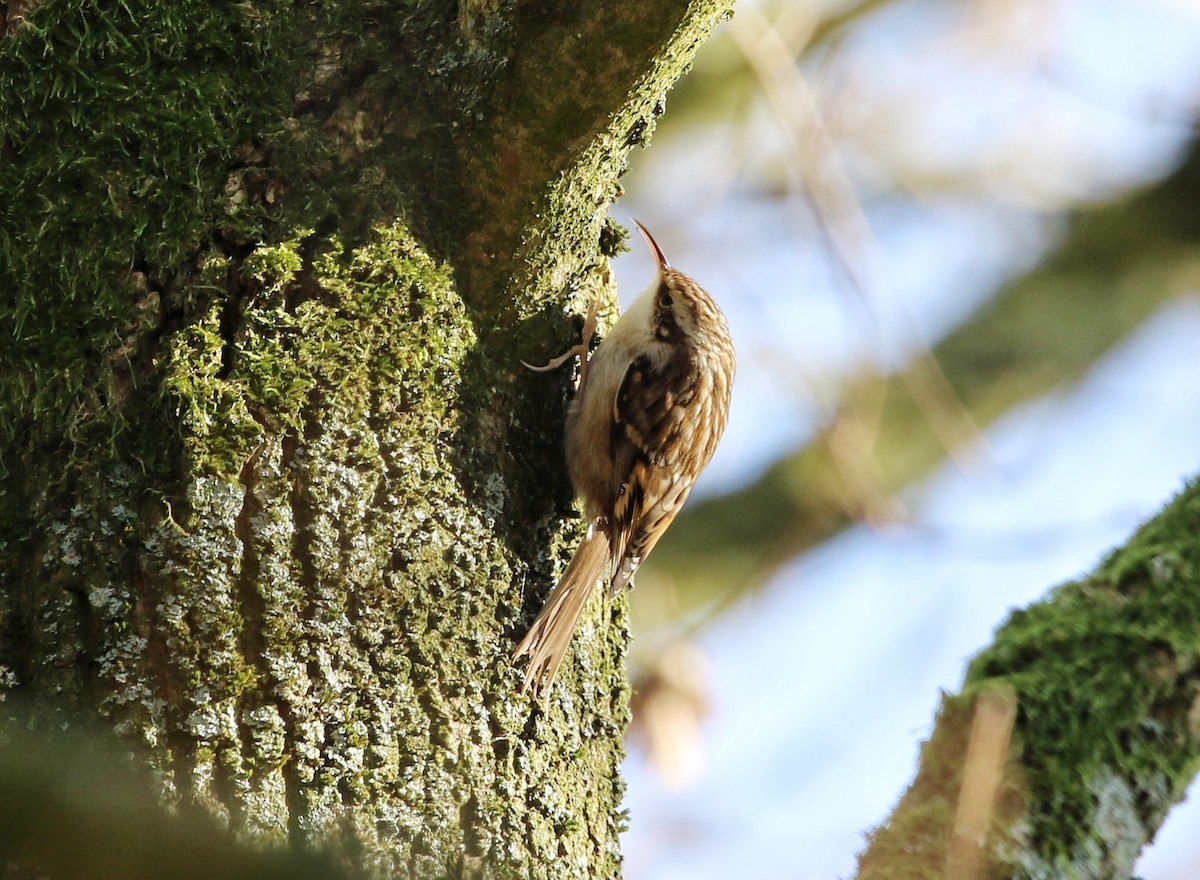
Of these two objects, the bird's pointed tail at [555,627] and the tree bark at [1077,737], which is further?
the bird's pointed tail at [555,627]

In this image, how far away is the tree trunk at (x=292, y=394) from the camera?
1.42 meters

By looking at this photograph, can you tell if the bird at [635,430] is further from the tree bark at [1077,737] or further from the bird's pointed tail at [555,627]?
the tree bark at [1077,737]

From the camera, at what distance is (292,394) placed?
1.52m

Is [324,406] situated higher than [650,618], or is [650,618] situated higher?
[650,618]

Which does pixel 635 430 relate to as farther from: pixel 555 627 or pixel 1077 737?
pixel 1077 737

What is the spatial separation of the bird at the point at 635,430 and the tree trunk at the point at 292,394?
12 centimetres

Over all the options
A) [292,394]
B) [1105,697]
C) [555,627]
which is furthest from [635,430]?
[1105,697]

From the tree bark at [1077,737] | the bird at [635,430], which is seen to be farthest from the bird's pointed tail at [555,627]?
the tree bark at [1077,737]

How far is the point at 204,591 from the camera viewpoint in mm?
1426

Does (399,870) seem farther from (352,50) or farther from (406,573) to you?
(352,50)

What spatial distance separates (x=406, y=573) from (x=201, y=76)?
65cm

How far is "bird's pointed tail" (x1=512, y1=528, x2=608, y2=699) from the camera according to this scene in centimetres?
167

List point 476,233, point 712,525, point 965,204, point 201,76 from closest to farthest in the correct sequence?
point 201,76 < point 476,233 < point 712,525 < point 965,204

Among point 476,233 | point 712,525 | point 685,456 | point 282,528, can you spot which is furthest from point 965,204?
point 282,528
